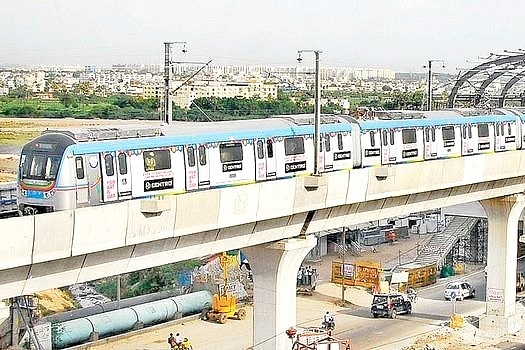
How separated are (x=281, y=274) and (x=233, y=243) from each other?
10.1ft

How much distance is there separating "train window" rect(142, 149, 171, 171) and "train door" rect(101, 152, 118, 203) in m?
1.19

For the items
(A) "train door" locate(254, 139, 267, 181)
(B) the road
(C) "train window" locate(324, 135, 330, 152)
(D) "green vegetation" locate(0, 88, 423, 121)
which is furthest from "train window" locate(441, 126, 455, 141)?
(D) "green vegetation" locate(0, 88, 423, 121)

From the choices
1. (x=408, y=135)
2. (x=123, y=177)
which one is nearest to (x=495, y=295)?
(x=408, y=135)

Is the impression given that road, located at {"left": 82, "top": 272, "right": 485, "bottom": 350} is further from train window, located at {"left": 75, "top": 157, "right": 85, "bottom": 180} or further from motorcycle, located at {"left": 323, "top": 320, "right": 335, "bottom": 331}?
train window, located at {"left": 75, "top": 157, "right": 85, "bottom": 180}

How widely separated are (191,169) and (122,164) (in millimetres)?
2706

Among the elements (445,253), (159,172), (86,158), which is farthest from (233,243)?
(445,253)

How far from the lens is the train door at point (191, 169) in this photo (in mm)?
25969

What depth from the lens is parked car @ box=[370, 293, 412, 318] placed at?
4453 cm

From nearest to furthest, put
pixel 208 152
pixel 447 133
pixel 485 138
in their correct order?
pixel 208 152, pixel 447 133, pixel 485 138

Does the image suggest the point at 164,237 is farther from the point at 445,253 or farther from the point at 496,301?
the point at 445,253

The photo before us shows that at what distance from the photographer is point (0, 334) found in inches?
1222

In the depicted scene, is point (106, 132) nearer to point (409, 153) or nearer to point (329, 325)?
point (409, 153)

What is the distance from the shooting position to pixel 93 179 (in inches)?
912

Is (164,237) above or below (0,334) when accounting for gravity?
above
